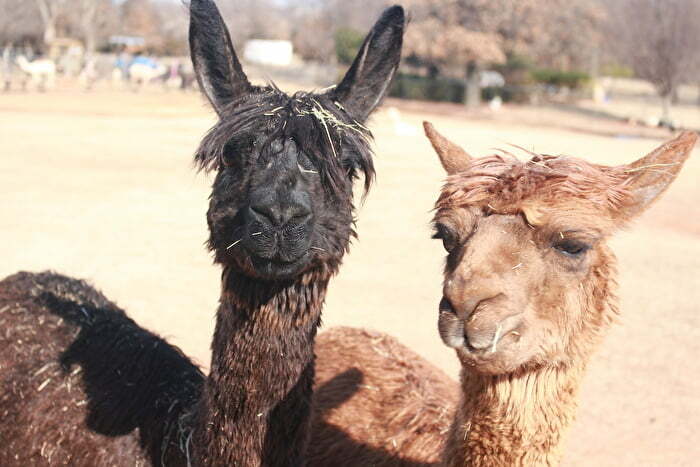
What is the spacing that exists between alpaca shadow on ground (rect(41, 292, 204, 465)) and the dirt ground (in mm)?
2035

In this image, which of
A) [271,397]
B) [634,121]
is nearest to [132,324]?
[271,397]

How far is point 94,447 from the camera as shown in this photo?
367 cm

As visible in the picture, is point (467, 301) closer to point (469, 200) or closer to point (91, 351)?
point (469, 200)

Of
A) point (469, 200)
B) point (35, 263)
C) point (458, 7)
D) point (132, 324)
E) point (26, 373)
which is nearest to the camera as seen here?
point (469, 200)

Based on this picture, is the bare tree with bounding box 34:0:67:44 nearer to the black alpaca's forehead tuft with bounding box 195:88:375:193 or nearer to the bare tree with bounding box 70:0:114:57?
the bare tree with bounding box 70:0:114:57

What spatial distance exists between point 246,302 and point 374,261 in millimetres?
7220

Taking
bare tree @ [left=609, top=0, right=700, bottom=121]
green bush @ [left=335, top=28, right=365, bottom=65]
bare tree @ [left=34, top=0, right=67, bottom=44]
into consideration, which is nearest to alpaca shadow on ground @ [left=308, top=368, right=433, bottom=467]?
bare tree @ [left=609, top=0, right=700, bottom=121]

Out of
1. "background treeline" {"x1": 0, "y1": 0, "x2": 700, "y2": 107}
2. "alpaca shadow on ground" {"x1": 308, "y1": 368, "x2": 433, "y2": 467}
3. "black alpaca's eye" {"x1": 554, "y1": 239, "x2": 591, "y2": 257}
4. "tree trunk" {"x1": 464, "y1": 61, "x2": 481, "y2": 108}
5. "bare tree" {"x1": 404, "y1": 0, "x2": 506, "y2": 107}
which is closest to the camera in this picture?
"black alpaca's eye" {"x1": 554, "y1": 239, "x2": 591, "y2": 257}

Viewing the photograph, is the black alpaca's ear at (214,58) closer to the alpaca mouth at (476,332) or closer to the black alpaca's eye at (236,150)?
the black alpaca's eye at (236,150)

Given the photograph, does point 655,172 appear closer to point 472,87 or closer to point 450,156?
point 450,156

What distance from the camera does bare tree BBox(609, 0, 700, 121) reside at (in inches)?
1492

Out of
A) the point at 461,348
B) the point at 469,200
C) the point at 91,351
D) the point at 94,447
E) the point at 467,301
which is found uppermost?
the point at 469,200

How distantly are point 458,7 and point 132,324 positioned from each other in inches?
1612

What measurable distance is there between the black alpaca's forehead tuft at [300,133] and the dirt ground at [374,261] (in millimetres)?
2111
